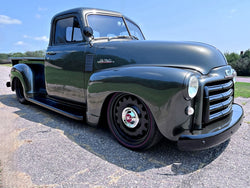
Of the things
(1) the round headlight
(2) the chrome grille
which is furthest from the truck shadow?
(1) the round headlight

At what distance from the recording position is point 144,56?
2.48 meters

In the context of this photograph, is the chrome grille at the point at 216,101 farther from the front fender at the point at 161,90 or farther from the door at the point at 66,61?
the door at the point at 66,61

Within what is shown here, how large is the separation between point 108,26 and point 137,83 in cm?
163

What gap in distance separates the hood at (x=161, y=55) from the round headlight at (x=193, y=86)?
1.04ft

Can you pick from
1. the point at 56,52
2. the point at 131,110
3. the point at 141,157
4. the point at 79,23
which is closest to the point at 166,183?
the point at 141,157

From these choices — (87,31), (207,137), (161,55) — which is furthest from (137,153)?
(87,31)

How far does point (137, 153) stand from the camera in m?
2.34

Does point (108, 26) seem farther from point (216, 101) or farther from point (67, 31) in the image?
point (216, 101)

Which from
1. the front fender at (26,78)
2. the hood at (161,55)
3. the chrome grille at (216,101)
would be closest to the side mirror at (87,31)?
the hood at (161,55)

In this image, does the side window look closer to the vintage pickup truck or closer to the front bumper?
the vintage pickup truck

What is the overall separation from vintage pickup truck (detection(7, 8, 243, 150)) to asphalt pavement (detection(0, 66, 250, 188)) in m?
0.27

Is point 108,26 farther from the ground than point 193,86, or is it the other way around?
point 108,26

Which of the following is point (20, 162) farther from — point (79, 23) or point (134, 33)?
point (134, 33)

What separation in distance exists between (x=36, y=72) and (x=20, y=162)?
289 centimetres
